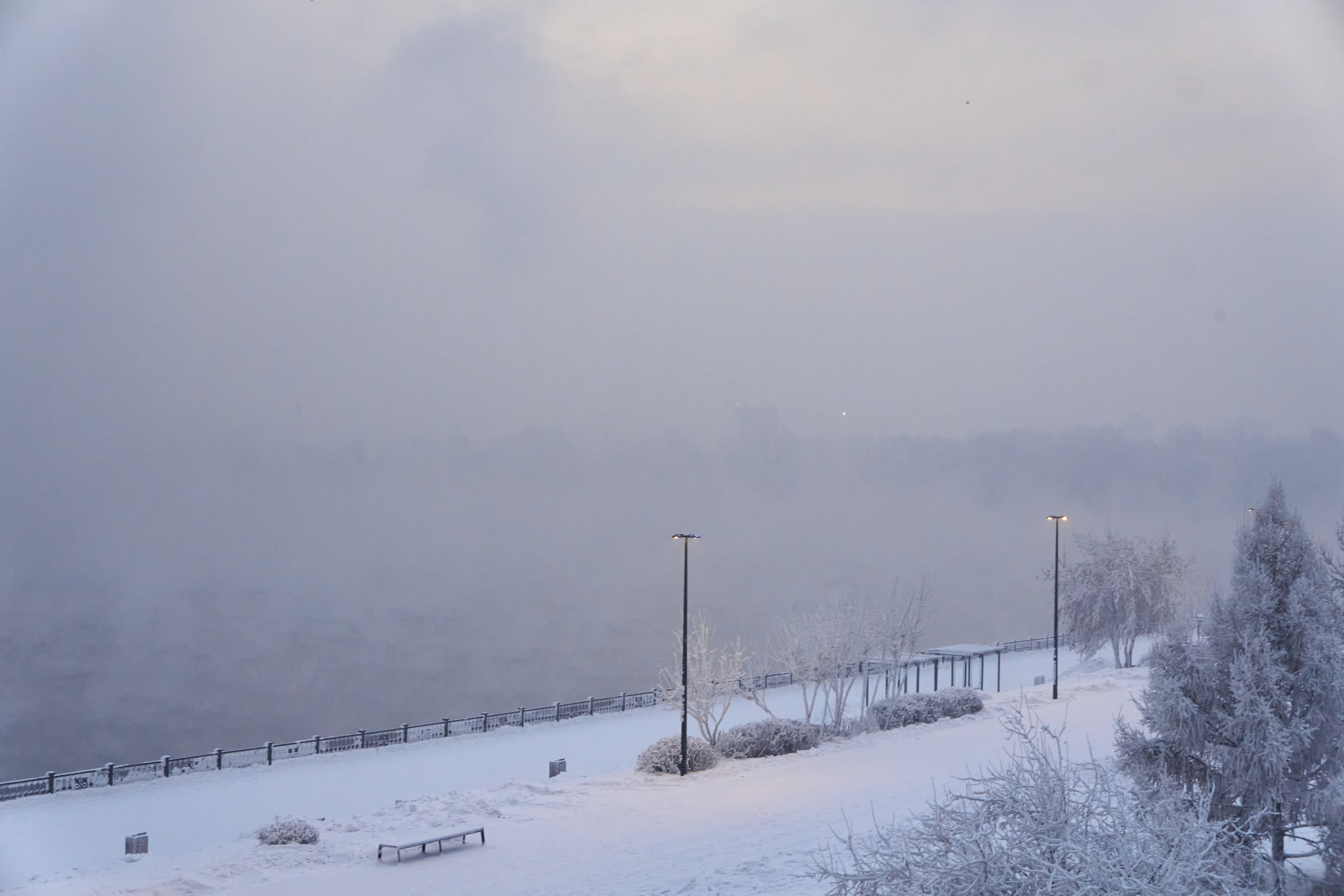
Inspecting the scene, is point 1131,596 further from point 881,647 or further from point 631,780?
point 631,780

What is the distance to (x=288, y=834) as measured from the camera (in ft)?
67.3

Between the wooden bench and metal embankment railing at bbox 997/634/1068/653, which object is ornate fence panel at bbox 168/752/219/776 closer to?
the wooden bench

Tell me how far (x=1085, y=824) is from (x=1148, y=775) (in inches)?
239

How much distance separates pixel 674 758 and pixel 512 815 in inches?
271

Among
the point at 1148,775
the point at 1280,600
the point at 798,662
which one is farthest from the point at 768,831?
the point at 798,662

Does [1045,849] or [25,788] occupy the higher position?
[1045,849]

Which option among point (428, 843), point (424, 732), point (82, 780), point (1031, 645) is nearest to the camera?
point (428, 843)

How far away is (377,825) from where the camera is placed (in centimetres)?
2216

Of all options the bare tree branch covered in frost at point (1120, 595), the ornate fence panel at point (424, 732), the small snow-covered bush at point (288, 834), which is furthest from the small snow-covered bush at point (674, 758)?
the bare tree branch covered in frost at point (1120, 595)

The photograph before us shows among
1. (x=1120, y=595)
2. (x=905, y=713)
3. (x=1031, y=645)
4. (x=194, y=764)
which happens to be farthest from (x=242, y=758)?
(x=1031, y=645)

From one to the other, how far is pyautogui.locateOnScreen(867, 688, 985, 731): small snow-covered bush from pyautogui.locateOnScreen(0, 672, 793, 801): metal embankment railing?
4662 mm

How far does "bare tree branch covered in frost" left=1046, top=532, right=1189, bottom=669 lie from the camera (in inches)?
2095

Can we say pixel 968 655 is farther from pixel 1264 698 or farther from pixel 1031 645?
pixel 1264 698

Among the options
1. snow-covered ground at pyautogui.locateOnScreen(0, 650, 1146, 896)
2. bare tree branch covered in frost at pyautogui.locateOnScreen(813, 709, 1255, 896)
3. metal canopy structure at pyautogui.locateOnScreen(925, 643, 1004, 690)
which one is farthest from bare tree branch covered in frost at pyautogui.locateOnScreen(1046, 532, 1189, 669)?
bare tree branch covered in frost at pyautogui.locateOnScreen(813, 709, 1255, 896)
